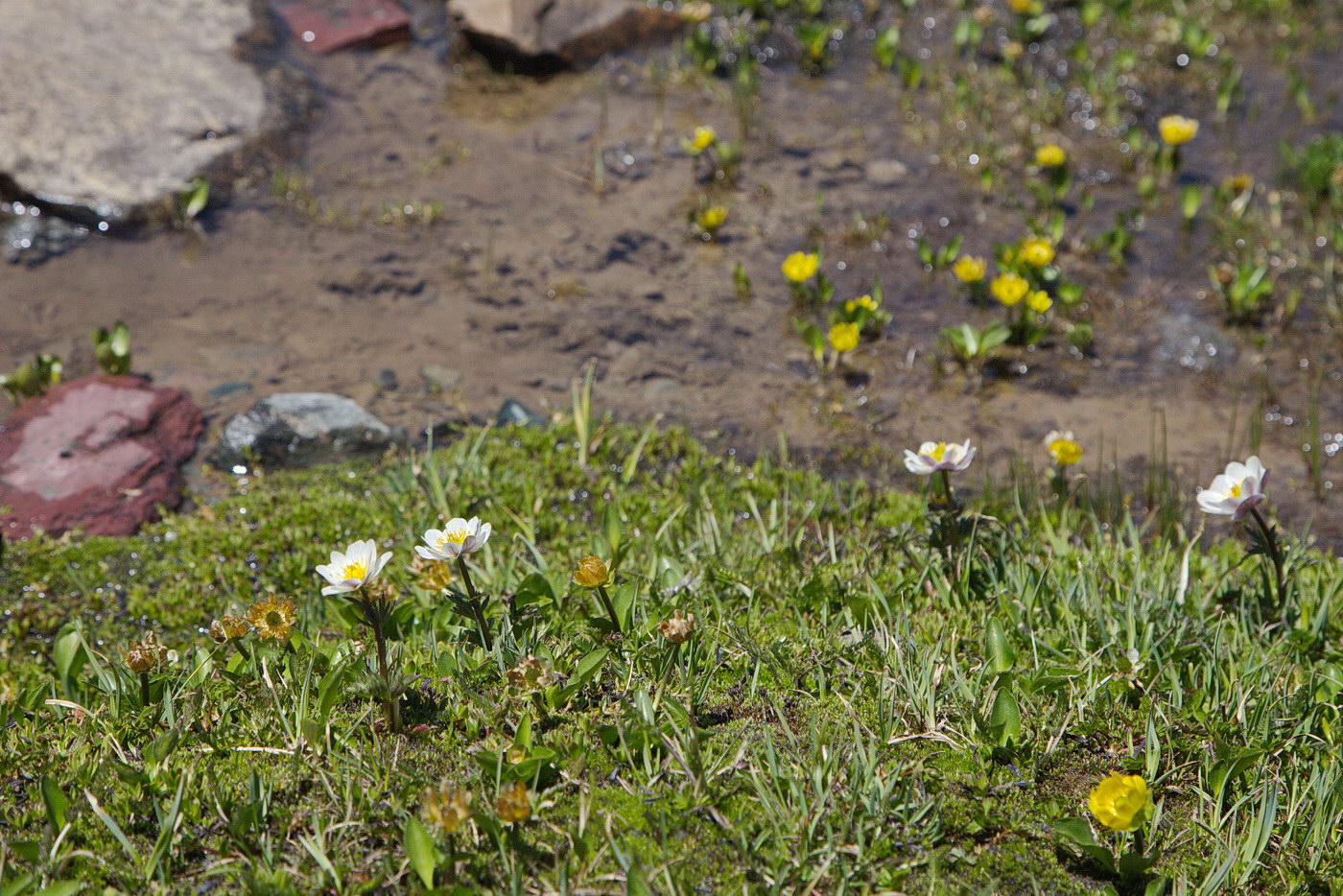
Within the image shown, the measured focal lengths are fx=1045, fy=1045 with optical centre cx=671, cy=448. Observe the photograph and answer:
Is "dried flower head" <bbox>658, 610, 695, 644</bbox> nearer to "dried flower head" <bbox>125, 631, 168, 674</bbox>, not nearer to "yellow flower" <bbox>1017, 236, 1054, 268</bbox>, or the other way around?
"dried flower head" <bbox>125, 631, 168, 674</bbox>

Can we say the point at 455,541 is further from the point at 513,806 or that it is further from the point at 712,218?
the point at 712,218

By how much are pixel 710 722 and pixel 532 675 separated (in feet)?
1.53

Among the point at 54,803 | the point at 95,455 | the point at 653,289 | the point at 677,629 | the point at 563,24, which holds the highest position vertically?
the point at 563,24

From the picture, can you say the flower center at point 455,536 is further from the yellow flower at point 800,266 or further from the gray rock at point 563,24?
the gray rock at point 563,24

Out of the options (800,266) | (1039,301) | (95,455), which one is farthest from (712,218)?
(95,455)

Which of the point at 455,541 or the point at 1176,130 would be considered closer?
the point at 455,541

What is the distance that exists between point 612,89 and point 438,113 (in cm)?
120

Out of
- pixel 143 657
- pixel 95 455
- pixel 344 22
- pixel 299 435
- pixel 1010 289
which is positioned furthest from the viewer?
pixel 344 22

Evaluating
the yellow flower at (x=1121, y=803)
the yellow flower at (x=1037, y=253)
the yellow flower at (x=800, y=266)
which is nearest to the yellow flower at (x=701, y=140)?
the yellow flower at (x=800, y=266)

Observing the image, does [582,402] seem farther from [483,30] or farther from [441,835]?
[483,30]

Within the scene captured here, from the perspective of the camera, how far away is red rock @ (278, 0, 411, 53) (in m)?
7.41

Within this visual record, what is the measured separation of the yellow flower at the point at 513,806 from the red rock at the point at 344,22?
664 cm

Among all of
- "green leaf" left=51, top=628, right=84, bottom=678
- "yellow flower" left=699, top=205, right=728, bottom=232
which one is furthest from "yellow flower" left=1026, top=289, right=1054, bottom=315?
"green leaf" left=51, top=628, right=84, bottom=678

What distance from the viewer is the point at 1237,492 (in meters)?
2.87
